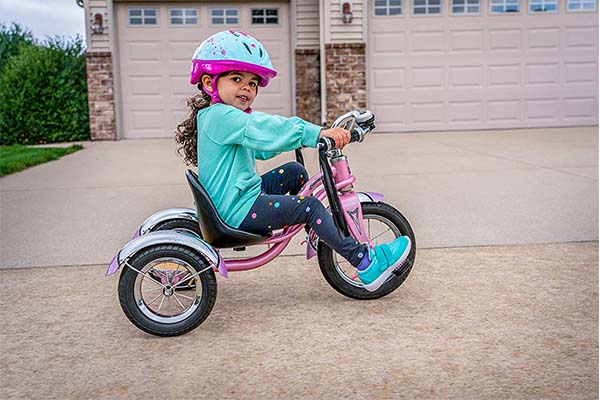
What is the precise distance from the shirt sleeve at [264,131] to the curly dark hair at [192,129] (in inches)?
9.6

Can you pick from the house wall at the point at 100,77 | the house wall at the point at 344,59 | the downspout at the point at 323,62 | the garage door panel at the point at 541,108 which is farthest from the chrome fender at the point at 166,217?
the garage door panel at the point at 541,108

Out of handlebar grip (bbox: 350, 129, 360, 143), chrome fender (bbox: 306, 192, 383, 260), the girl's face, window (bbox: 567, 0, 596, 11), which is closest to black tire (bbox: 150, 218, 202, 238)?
chrome fender (bbox: 306, 192, 383, 260)

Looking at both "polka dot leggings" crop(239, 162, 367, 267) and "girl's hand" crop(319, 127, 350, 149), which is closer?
"girl's hand" crop(319, 127, 350, 149)

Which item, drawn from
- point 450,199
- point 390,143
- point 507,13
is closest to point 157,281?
point 450,199

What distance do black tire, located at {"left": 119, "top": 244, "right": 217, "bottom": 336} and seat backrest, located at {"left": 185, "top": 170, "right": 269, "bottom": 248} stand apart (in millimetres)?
161

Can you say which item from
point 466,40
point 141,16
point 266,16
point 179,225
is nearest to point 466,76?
point 466,40

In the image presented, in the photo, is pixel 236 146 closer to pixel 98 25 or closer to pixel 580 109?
pixel 98 25

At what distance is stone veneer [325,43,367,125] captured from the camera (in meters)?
13.3

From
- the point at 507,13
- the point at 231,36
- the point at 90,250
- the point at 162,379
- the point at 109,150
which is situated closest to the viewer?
Answer: the point at 162,379

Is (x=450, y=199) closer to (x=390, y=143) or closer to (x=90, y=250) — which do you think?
(x=90, y=250)

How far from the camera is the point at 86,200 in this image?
22.1ft

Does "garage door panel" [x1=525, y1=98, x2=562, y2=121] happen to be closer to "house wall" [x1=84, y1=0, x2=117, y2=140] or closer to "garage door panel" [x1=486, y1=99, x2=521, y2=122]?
"garage door panel" [x1=486, y1=99, x2=521, y2=122]

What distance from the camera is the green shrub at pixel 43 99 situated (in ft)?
44.0

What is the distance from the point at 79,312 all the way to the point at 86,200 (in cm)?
343
